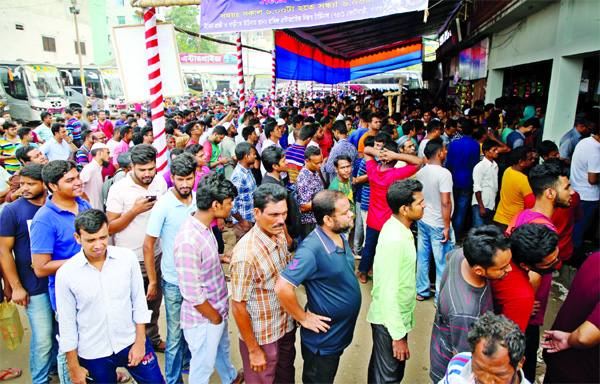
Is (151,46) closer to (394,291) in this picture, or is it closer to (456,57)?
(394,291)

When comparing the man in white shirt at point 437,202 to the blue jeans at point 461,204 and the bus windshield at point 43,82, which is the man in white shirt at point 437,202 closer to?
the blue jeans at point 461,204

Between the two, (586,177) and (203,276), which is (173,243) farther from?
(586,177)

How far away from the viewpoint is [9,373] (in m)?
3.04

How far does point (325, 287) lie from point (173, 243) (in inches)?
51.3

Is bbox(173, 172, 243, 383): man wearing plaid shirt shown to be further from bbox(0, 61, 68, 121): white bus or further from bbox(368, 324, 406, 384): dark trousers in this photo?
bbox(0, 61, 68, 121): white bus

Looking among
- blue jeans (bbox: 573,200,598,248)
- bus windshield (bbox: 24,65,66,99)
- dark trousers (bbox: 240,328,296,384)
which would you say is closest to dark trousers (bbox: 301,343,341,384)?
dark trousers (bbox: 240,328,296,384)

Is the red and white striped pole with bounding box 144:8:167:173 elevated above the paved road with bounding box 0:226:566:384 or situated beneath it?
elevated above

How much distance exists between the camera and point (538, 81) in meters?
9.96

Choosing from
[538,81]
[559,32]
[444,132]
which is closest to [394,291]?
[444,132]

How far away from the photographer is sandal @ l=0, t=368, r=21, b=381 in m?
3.00

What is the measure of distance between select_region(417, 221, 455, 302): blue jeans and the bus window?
24.3 meters

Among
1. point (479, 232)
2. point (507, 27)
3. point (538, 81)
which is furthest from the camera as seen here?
point (538, 81)

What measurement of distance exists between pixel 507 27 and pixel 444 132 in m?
3.84

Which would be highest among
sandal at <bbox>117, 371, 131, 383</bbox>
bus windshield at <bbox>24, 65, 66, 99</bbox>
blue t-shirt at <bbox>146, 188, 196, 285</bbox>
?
bus windshield at <bbox>24, 65, 66, 99</bbox>
